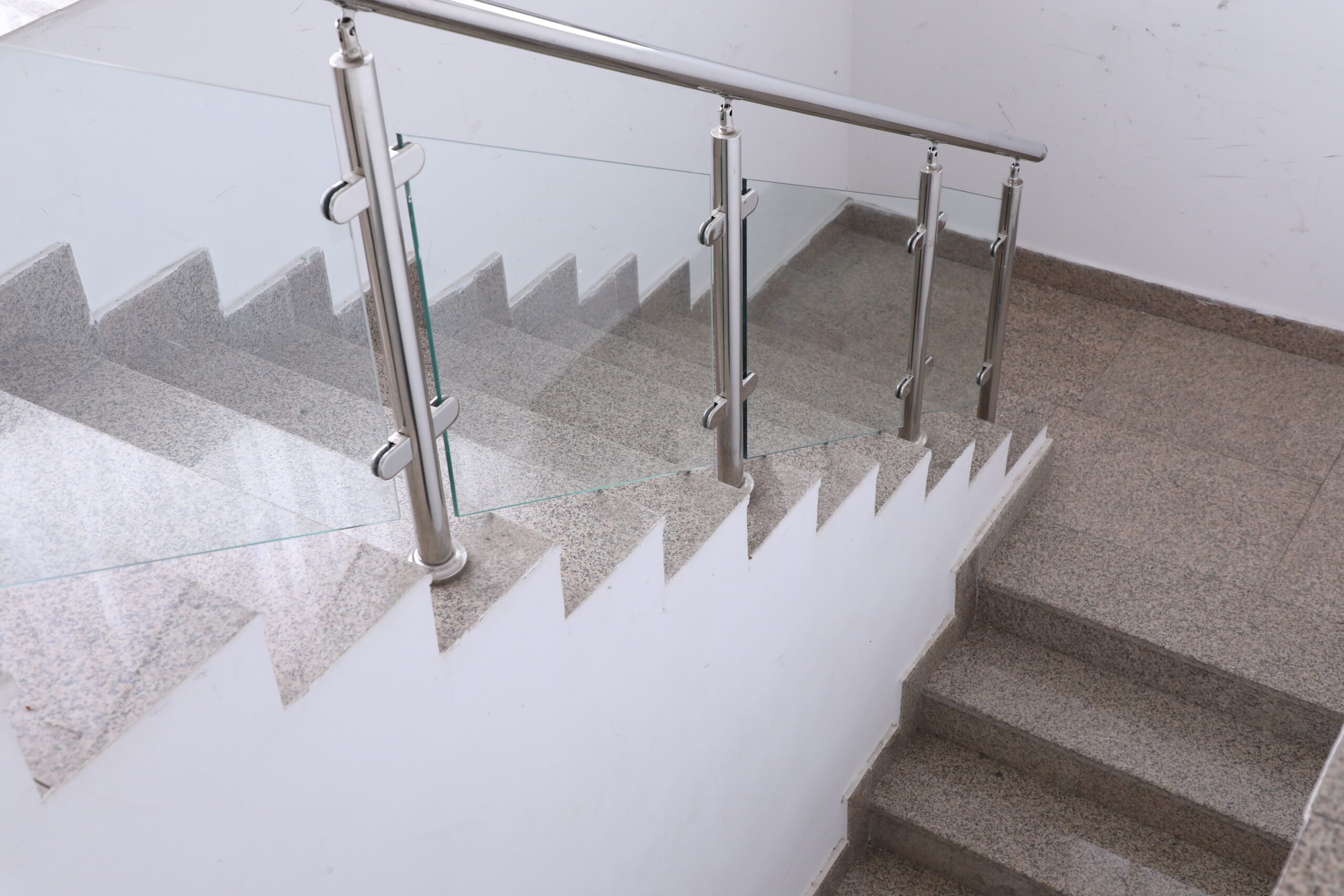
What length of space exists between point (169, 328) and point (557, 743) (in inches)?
31.6

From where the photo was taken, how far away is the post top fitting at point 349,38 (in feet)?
3.86

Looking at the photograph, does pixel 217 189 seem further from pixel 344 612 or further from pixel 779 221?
pixel 779 221

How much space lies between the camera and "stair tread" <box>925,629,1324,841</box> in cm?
266

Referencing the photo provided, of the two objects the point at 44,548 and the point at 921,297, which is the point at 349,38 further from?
the point at 921,297

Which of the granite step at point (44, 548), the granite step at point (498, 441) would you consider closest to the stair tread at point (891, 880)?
the granite step at point (498, 441)

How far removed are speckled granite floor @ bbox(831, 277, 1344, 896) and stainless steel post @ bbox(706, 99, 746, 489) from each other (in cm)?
125

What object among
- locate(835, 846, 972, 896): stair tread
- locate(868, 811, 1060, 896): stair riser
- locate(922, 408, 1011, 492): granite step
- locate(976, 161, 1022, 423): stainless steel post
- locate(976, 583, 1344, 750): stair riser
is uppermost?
locate(976, 161, 1022, 423): stainless steel post

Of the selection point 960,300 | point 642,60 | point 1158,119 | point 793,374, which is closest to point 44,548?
point 642,60

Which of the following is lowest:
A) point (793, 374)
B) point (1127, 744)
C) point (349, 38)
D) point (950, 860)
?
point (950, 860)

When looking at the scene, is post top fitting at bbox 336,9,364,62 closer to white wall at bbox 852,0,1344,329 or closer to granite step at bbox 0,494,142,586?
granite step at bbox 0,494,142,586

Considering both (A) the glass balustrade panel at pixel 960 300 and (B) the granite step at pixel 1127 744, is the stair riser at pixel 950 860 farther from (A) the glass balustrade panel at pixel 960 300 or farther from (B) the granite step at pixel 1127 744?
(A) the glass balustrade panel at pixel 960 300

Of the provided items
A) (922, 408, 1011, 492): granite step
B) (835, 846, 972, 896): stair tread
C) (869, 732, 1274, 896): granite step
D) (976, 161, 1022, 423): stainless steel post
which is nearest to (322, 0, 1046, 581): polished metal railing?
(976, 161, 1022, 423): stainless steel post

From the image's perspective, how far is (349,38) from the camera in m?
1.18

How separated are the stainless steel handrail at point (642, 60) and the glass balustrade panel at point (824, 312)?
139mm
